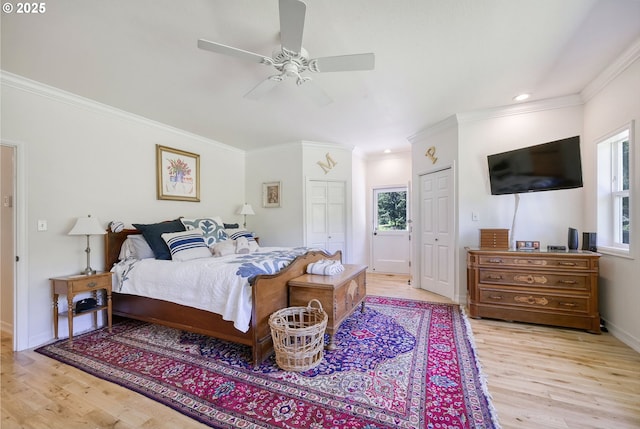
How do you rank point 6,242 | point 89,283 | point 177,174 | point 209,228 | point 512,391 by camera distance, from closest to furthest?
point 512,391 → point 89,283 → point 6,242 → point 209,228 → point 177,174

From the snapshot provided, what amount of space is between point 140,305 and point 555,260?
4310 mm

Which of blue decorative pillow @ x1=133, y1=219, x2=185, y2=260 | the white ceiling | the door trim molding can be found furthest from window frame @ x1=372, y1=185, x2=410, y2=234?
the door trim molding

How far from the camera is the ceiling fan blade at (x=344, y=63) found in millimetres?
1846

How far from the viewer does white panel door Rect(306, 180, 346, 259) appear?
4811 millimetres

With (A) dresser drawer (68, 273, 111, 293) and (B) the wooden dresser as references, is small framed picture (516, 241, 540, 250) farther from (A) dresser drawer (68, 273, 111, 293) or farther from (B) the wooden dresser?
(A) dresser drawer (68, 273, 111, 293)

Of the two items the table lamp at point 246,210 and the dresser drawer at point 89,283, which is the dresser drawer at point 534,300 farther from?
the dresser drawer at point 89,283

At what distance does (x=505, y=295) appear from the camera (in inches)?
114

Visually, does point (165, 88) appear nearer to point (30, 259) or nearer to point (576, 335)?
point (30, 259)

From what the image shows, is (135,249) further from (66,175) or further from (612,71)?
(612,71)

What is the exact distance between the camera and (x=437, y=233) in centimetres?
409

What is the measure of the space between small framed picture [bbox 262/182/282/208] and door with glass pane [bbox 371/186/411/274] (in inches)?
89.2

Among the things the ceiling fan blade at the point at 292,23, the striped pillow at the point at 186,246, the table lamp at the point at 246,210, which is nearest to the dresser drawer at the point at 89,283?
the striped pillow at the point at 186,246

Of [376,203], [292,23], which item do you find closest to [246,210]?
[376,203]

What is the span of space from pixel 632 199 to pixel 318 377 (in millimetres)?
3052
